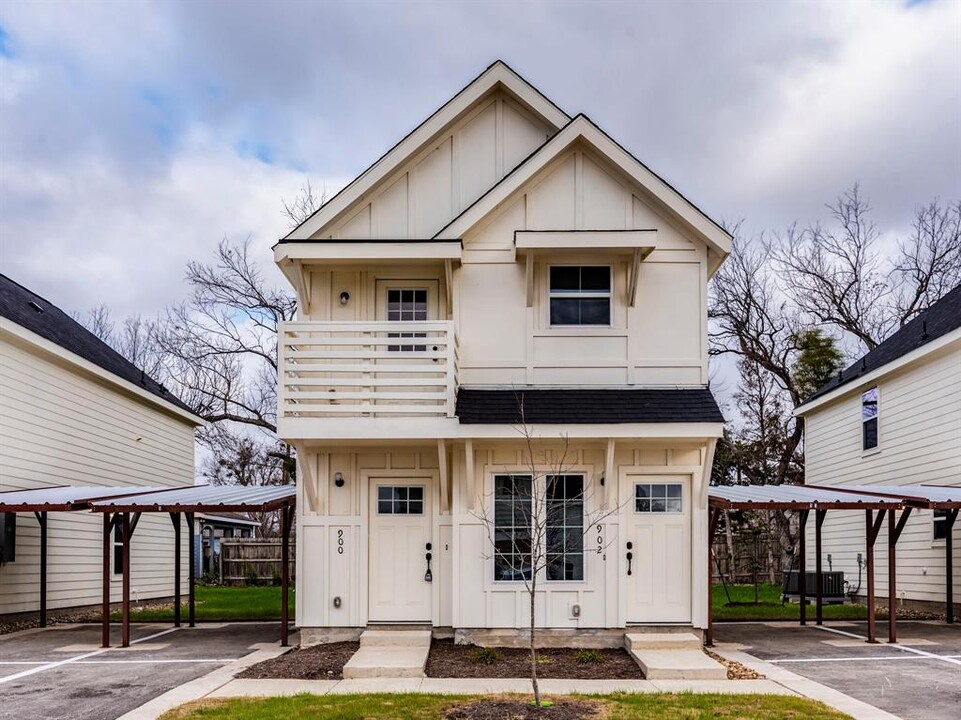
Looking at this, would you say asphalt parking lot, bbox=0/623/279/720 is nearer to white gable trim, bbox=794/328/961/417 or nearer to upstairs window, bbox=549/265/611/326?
upstairs window, bbox=549/265/611/326

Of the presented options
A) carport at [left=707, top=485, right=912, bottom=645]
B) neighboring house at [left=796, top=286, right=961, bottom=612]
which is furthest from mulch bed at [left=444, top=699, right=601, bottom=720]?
neighboring house at [left=796, top=286, right=961, bottom=612]

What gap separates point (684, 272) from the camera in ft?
44.1

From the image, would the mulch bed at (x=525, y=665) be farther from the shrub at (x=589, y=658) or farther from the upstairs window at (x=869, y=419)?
the upstairs window at (x=869, y=419)

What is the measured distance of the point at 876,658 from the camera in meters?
12.0

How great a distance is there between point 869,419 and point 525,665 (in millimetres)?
11852

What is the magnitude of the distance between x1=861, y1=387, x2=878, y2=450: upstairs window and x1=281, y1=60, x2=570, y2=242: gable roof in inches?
403

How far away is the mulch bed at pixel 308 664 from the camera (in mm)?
10836

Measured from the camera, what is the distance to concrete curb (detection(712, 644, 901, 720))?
865 cm

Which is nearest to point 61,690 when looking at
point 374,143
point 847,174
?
point 374,143

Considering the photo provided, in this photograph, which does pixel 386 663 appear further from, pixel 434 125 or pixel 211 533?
pixel 211 533

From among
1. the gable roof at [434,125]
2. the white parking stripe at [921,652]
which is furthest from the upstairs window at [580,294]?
the white parking stripe at [921,652]

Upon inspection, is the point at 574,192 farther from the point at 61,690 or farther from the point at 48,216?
the point at 48,216

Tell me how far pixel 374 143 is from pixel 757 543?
53.9 feet

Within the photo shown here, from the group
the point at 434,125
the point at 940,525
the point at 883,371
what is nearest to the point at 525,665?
the point at 434,125
